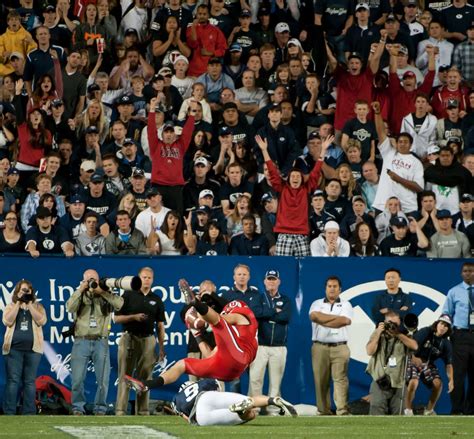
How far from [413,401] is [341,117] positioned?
5.47m

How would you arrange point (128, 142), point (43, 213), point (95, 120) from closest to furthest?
point (43, 213)
point (128, 142)
point (95, 120)

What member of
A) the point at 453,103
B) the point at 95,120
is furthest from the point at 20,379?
the point at 453,103

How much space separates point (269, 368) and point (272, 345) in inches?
12.1

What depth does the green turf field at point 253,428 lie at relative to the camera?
523 inches

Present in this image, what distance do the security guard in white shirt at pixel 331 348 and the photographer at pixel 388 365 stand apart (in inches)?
18.9

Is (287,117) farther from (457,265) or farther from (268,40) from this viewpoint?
(457,265)

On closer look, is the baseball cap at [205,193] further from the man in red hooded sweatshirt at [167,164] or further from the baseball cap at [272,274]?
the baseball cap at [272,274]

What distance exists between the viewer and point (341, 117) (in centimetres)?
2258

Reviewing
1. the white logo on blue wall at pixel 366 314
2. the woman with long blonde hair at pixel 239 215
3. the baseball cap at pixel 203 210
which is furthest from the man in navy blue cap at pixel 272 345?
the baseball cap at pixel 203 210

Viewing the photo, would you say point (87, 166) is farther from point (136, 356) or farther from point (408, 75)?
point (408, 75)

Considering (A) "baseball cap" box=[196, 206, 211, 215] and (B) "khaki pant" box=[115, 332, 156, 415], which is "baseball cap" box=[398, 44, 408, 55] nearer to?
(A) "baseball cap" box=[196, 206, 211, 215]

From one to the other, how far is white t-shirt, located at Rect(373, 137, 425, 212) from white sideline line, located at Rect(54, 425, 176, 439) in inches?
297

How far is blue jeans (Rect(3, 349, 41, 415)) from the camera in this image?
17953 mm

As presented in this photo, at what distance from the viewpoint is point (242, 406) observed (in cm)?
1398
